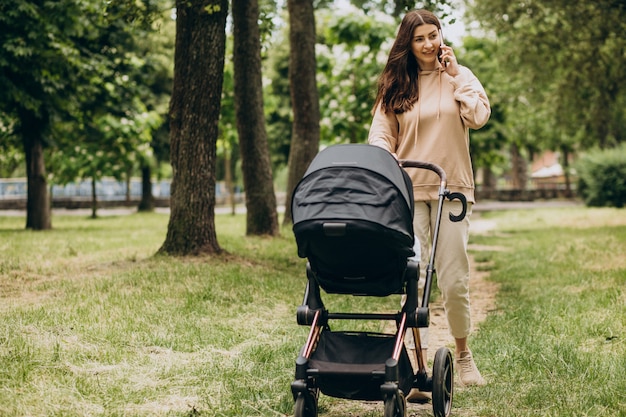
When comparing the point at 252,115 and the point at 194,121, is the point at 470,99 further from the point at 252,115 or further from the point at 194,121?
the point at 252,115

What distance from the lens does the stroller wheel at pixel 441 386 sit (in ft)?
13.5

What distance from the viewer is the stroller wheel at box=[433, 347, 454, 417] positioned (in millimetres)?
4121

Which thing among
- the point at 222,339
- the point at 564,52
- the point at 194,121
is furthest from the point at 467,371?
the point at 564,52

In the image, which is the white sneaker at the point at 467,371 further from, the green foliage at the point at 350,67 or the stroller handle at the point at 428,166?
the green foliage at the point at 350,67

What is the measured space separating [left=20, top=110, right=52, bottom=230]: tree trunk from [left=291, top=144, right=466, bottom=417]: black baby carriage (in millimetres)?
17736

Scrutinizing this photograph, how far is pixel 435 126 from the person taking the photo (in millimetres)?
4836

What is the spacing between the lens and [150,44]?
112 ft

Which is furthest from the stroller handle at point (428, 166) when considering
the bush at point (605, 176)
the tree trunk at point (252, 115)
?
the bush at point (605, 176)

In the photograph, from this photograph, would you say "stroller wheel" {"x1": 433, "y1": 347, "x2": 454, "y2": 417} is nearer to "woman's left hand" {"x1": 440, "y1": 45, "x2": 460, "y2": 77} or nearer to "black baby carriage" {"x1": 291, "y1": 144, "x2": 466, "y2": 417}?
"black baby carriage" {"x1": 291, "y1": 144, "x2": 466, "y2": 417}

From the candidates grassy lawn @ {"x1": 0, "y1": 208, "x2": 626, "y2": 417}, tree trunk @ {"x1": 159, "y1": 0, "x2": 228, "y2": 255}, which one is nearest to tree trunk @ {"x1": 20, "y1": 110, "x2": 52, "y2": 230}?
grassy lawn @ {"x1": 0, "y1": 208, "x2": 626, "y2": 417}

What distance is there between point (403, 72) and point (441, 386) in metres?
1.95

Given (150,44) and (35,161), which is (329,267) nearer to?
(35,161)

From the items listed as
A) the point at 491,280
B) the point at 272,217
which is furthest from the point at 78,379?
the point at 272,217

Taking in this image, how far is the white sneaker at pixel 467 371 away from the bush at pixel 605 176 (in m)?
29.7
